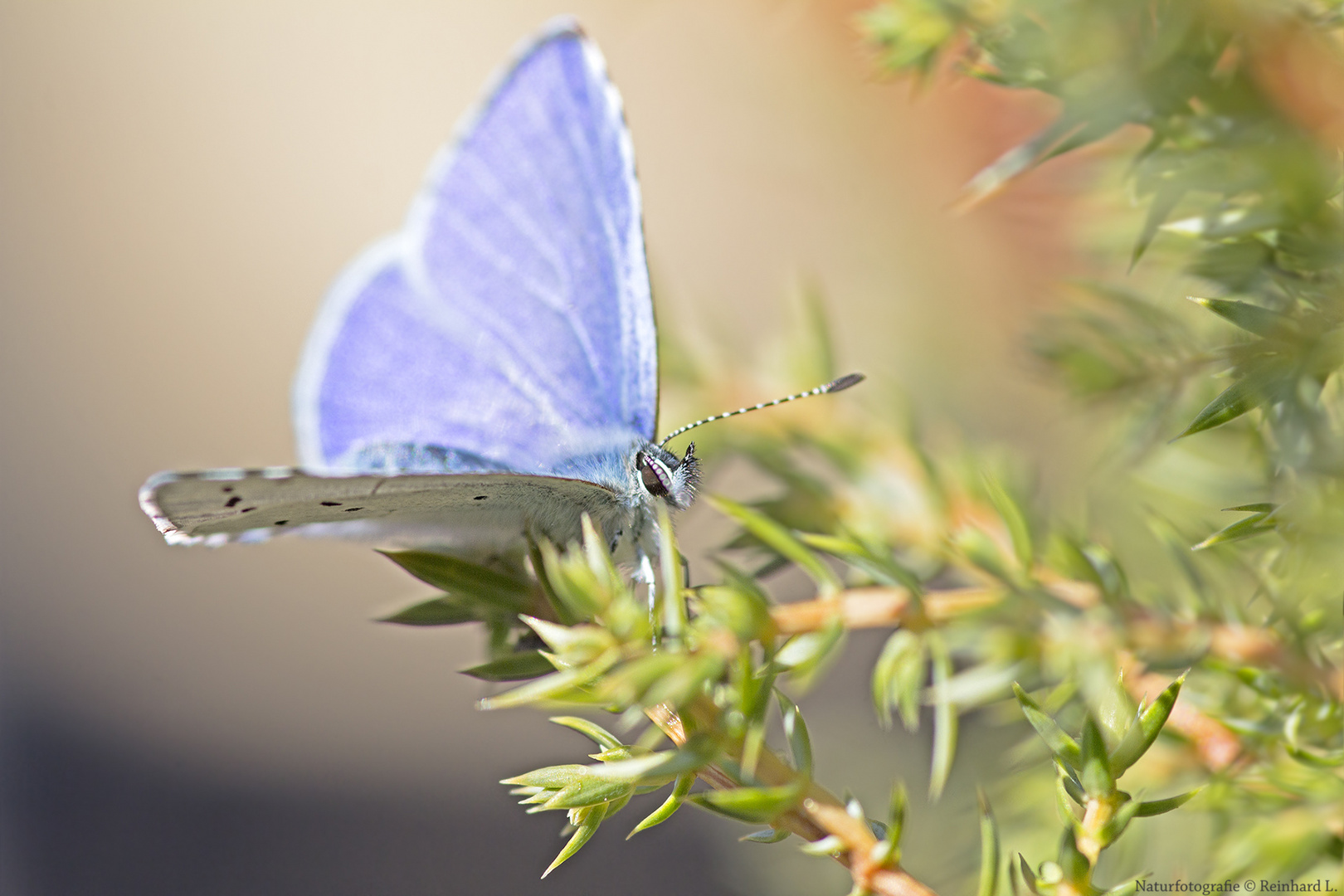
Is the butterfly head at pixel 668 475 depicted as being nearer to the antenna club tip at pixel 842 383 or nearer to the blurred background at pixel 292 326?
the antenna club tip at pixel 842 383

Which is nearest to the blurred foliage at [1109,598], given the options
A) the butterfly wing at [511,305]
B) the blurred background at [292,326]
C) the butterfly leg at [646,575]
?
the butterfly leg at [646,575]

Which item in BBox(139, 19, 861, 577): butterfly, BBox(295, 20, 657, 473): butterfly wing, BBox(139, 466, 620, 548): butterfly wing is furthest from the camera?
BBox(295, 20, 657, 473): butterfly wing

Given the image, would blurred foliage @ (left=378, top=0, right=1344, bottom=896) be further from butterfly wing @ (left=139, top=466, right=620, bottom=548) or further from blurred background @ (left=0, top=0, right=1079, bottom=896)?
blurred background @ (left=0, top=0, right=1079, bottom=896)

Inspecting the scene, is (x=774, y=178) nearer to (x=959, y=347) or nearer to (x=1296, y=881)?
(x=959, y=347)

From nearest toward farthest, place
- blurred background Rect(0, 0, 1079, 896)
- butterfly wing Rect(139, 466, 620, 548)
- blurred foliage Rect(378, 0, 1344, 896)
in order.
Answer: blurred foliage Rect(378, 0, 1344, 896) → butterfly wing Rect(139, 466, 620, 548) → blurred background Rect(0, 0, 1079, 896)

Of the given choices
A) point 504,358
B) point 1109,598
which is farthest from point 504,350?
point 1109,598

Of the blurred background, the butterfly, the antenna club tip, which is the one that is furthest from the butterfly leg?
the blurred background
